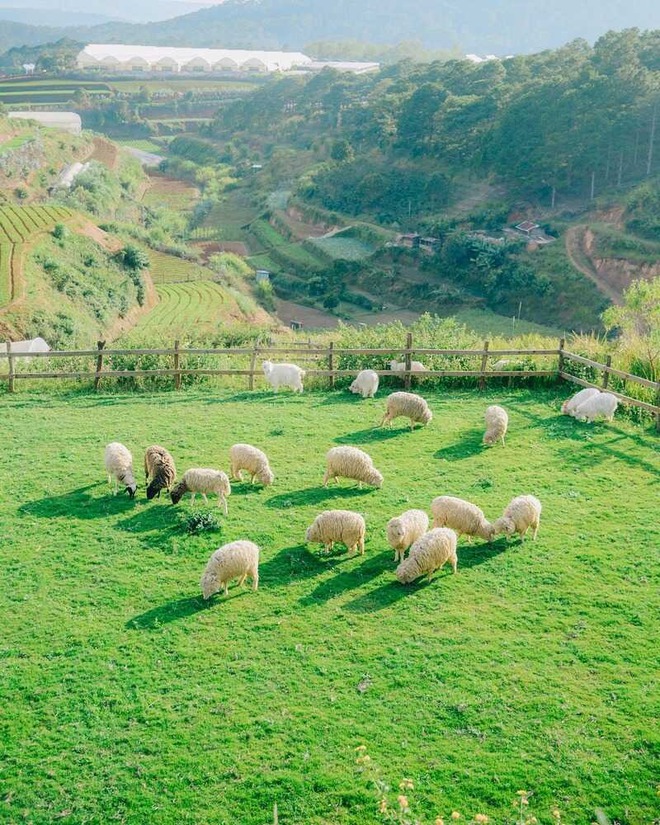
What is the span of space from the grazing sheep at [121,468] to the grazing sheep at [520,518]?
21.4 ft

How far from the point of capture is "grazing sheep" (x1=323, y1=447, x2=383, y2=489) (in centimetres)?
1458

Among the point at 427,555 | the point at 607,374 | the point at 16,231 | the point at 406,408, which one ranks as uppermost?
the point at 16,231

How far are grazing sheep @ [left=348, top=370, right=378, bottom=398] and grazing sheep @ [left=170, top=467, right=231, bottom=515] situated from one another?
712 cm

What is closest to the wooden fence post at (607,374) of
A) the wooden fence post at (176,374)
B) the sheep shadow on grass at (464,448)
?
the sheep shadow on grass at (464,448)

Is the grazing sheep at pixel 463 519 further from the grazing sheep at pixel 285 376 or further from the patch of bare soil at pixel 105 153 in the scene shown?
the patch of bare soil at pixel 105 153

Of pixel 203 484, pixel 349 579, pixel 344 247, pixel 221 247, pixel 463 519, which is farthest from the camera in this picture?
pixel 221 247

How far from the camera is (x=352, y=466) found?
47.9ft

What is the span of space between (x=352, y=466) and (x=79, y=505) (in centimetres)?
498

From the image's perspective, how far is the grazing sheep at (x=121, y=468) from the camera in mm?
14406

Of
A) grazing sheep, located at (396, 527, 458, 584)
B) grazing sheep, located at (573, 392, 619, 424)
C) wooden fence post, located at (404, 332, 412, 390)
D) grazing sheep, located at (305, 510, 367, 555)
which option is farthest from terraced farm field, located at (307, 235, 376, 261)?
grazing sheep, located at (396, 527, 458, 584)

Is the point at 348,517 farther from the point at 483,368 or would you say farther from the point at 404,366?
the point at 483,368

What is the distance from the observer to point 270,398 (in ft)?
67.0

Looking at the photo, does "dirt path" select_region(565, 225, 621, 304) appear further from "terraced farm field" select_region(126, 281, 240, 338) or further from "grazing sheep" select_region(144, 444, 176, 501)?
"grazing sheep" select_region(144, 444, 176, 501)

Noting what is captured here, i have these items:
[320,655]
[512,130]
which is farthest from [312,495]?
[512,130]
